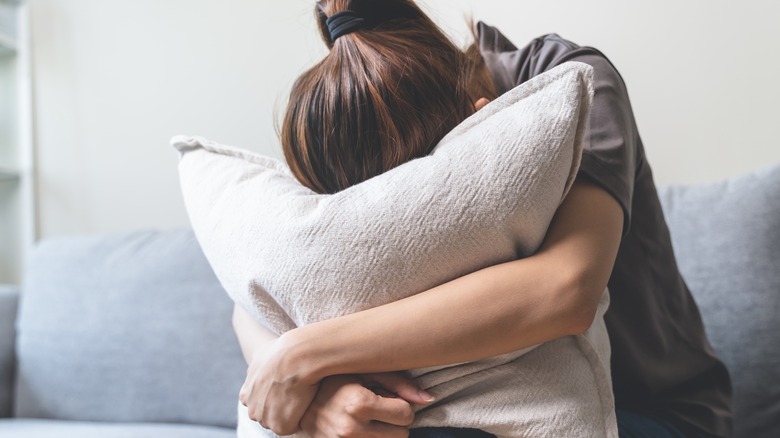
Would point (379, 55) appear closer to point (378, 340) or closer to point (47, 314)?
point (378, 340)

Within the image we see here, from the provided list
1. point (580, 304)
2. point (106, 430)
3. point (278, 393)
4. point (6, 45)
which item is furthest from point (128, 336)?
point (580, 304)

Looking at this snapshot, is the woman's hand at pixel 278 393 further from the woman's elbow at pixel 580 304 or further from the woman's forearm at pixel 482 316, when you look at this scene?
the woman's elbow at pixel 580 304

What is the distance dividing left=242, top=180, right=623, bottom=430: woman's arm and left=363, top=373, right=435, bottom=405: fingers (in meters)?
0.02

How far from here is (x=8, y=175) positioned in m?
1.87

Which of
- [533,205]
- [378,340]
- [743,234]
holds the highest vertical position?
[533,205]

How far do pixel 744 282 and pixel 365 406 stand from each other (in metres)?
0.70

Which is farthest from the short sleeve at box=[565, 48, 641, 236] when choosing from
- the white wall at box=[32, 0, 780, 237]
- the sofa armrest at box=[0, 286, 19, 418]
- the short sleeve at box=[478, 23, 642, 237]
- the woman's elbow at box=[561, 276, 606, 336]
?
the sofa armrest at box=[0, 286, 19, 418]

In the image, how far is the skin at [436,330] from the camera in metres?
0.65

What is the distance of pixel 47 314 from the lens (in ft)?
5.02

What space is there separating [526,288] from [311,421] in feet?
0.84

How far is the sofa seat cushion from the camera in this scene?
1264 mm

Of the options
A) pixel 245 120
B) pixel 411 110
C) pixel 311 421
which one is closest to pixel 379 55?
pixel 411 110

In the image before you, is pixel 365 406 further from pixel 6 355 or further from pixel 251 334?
pixel 6 355

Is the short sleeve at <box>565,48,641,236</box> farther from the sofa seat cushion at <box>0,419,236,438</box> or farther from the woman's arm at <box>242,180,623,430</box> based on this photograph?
the sofa seat cushion at <box>0,419,236,438</box>
